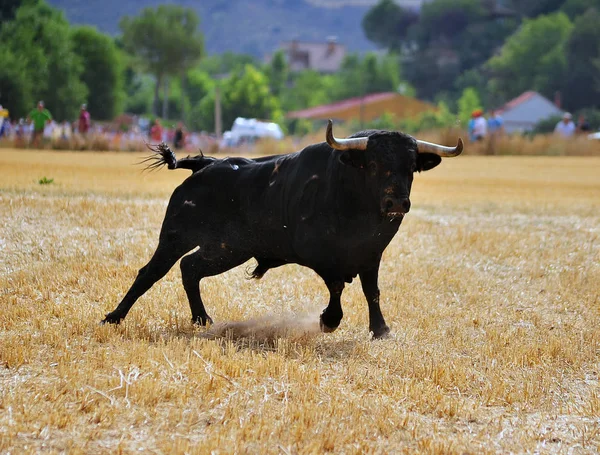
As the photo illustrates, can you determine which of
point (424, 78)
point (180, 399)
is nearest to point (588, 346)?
point (180, 399)

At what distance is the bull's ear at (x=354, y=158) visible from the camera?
30.7ft

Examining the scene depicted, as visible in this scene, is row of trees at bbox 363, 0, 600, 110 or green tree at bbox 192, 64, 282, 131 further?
row of trees at bbox 363, 0, 600, 110

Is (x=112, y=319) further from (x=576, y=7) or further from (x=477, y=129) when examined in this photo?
(x=576, y=7)

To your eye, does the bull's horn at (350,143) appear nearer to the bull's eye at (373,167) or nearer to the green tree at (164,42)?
the bull's eye at (373,167)

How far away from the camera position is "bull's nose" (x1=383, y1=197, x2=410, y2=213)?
8914 mm

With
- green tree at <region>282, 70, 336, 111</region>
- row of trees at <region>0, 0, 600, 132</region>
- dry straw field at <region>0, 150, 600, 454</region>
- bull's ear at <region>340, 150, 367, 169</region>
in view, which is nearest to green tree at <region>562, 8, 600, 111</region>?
row of trees at <region>0, 0, 600, 132</region>

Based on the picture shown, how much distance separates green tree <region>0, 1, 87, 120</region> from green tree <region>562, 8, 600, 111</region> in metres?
67.8

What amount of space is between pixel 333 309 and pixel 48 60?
86876 millimetres

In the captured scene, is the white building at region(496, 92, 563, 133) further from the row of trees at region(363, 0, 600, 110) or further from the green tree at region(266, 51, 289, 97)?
the green tree at region(266, 51, 289, 97)

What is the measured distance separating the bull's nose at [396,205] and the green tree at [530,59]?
143 metres

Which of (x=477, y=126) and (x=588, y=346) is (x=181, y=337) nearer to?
(x=588, y=346)

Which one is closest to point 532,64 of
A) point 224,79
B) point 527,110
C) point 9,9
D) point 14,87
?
point 527,110

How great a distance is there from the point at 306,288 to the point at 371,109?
139m

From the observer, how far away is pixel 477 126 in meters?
41.6
